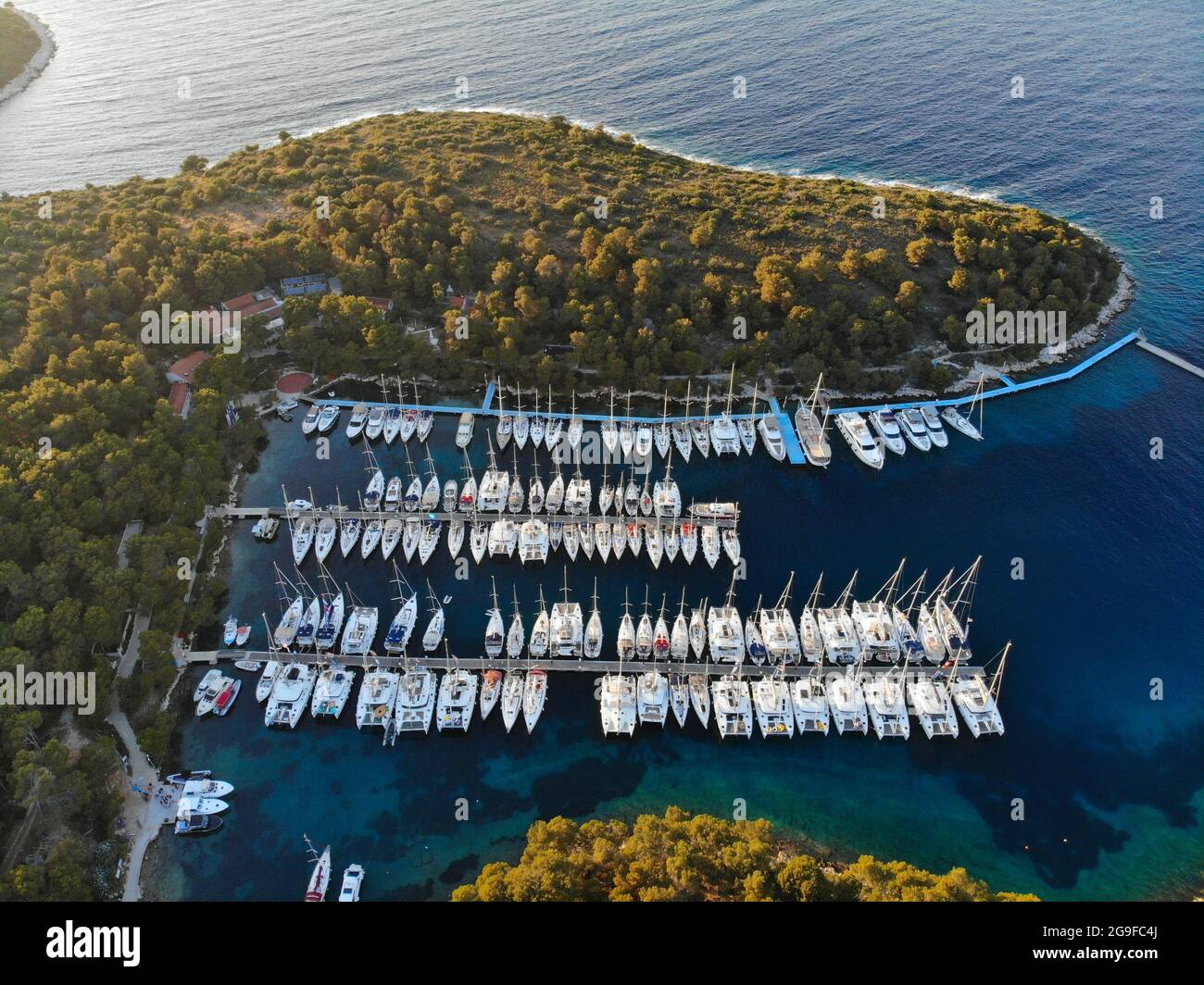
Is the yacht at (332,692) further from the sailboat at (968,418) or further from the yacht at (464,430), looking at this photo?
the sailboat at (968,418)

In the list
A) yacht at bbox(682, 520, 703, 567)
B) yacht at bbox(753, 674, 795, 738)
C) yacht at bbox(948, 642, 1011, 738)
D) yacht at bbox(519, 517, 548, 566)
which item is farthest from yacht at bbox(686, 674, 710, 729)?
yacht at bbox(948, 642, 1011, 738)

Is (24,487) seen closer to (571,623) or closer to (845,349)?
(571,623)

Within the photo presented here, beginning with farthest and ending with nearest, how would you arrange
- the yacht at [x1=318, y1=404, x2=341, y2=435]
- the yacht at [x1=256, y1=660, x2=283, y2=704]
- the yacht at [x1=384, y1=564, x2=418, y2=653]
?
the yacht at [x1=318, y1=404, x2=341, y2=435] → the yacht at [x1=384, y1=564, x2=418, y2=653] → the yacht at [x1=256, y1=660, x2=283, y2=704]

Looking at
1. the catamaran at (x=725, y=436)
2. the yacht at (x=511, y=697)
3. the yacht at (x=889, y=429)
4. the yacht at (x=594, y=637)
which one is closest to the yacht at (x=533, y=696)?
the yacht at (x=511, y=697)

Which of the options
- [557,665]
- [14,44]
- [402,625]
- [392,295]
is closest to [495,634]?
[557,665]

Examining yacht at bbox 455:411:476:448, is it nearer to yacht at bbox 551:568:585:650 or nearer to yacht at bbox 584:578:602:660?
yacht at bbox 551:568:585:650

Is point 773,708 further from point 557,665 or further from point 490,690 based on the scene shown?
point 490,690
